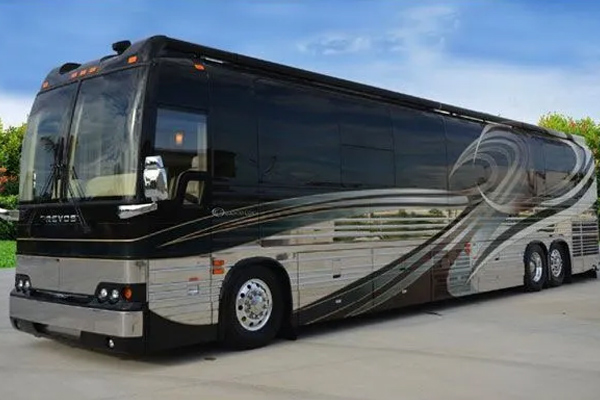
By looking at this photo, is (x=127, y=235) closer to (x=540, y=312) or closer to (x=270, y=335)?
(x=270, y=335)

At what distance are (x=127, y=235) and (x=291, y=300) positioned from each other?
2.44 metres

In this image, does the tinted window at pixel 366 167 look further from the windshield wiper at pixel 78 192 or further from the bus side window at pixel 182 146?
the windshield wiper at pixel 78 192

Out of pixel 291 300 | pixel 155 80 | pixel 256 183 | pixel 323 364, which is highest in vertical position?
pixel 155 80

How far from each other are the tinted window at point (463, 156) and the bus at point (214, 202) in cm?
59

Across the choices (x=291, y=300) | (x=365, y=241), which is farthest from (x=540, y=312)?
(x=291, y=300)

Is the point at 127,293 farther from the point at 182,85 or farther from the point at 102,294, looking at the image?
the point at 182,85

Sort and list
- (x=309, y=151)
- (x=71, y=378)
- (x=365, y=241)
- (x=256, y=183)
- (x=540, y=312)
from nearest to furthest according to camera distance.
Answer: (x=71, y=378), (x=256, y=183), (x=309, y=151), (x=365, y=241), (x=540, y=312)

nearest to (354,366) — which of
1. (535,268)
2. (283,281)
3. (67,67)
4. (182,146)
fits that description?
(283,281)

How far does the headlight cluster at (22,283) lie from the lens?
764 cm

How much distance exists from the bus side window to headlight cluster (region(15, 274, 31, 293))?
2234mm

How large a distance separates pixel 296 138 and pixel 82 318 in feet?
11.1

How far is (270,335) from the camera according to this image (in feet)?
25.9

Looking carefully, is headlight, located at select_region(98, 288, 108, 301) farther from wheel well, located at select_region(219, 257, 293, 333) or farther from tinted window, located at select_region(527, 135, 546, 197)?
tinted window, located at select_region(527, 135, 546, 197)

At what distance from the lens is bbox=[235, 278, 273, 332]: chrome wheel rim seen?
7574mm
